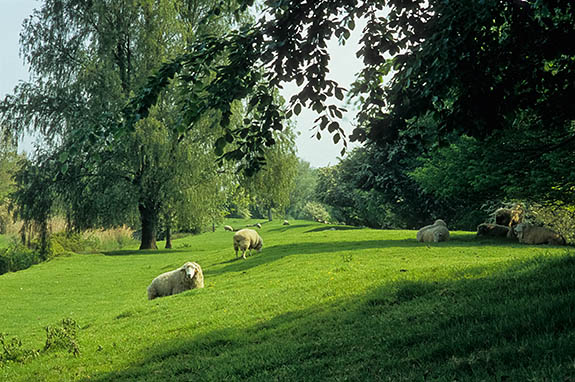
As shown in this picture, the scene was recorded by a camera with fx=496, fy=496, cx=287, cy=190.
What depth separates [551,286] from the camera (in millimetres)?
6637

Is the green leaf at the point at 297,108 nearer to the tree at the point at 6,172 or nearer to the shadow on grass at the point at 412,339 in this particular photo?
the shadow on grass at the point at 412,339

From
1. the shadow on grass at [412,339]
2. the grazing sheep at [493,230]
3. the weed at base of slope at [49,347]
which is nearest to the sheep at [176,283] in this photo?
the weed at base of slope at [49,347]

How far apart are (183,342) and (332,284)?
12.4ft

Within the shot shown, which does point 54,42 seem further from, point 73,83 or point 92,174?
point 92,174

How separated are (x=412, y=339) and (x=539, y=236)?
16.6 meters

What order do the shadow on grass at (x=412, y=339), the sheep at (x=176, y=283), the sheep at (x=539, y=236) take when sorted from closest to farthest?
Answer: the shadow on grass at (x=412, y=339), the sheep at (x=176, y=283), the sheep at (x=539, y=236)

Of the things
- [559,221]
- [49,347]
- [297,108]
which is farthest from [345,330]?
[559,221]

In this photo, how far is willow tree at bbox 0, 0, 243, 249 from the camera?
27156 mm

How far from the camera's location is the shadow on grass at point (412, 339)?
4777 millimetres

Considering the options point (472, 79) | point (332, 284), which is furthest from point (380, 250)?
point (472, 79)

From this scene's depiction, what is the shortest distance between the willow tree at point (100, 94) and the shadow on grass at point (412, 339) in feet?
66.8

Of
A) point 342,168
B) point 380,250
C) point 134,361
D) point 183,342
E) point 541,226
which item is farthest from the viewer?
point 342,168

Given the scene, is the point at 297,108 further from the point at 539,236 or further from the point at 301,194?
the point at 301,194

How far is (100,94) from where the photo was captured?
27.2 m
